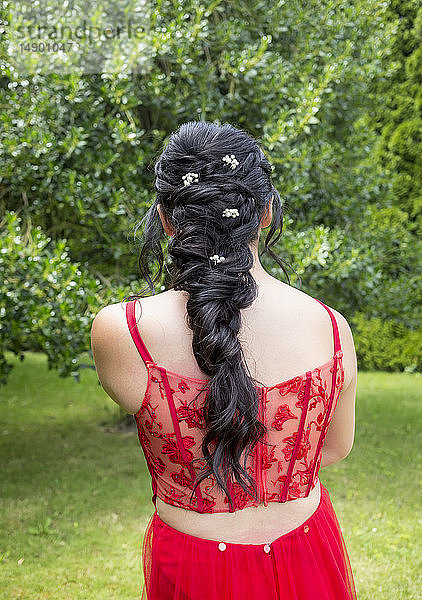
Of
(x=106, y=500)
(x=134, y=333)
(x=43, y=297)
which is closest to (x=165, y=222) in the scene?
(x=134, y=333)

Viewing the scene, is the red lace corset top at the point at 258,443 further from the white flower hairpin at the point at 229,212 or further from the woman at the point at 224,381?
the white flower hairpin at the point at 229,212

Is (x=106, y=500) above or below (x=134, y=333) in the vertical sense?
below

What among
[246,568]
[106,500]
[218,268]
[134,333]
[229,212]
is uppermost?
[229,212]

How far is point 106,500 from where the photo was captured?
16.1 ft

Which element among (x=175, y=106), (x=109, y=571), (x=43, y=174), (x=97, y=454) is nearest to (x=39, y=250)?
(x=43, y=174)

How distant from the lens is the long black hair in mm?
1496

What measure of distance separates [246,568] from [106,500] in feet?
11.6

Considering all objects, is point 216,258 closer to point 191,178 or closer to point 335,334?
Answer: point 191,178

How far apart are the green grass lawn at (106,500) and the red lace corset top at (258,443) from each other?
7.47 feet

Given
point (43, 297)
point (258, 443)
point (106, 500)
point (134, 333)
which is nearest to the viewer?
point (134, 333)

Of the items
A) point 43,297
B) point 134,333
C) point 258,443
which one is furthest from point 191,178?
point 43,297

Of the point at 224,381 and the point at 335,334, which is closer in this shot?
the point at 224,381

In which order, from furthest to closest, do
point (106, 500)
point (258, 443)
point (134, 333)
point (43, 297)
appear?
point (106, 500)
point (43, 297)
point (258, 443)
point (134, 333)

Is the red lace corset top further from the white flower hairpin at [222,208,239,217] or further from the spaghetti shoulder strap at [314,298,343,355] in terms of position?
the white flower hairpin at [222,208,239,217]
